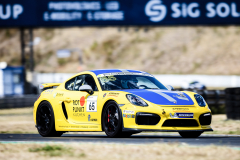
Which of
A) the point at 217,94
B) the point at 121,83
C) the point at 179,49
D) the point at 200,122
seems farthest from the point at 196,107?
the point at 179,49

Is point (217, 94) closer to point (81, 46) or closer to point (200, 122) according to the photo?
point (200, 122)

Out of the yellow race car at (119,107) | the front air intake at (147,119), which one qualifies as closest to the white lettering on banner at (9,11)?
the yellow race car at (119,107)

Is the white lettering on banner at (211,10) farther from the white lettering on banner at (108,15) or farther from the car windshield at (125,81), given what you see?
the car windshield at (125,81)

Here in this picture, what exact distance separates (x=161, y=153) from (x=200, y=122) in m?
2.37

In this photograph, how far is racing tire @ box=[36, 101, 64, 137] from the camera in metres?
9.36

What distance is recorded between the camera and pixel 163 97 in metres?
8.04

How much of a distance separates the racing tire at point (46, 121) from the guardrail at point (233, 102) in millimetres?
5930

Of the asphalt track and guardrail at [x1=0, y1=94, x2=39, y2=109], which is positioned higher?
the asphalt track

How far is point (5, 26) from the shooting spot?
26.6 metres

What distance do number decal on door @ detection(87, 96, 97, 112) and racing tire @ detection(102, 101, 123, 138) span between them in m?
0.30

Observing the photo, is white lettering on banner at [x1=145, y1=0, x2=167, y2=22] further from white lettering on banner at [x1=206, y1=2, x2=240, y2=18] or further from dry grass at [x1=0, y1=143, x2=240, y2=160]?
dry grass at [x1=0, y1=143, x2=240, y2=160]

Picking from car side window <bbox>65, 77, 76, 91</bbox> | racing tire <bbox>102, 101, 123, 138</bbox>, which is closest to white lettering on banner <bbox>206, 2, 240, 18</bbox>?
car side window <bbox>65, 77, 76, 91</bbox>

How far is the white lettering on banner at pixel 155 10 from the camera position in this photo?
2617 cm

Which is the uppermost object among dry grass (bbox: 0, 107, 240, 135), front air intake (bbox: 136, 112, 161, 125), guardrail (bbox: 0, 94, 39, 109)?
front air intake (bbox: 136, 112, 161, 125)
